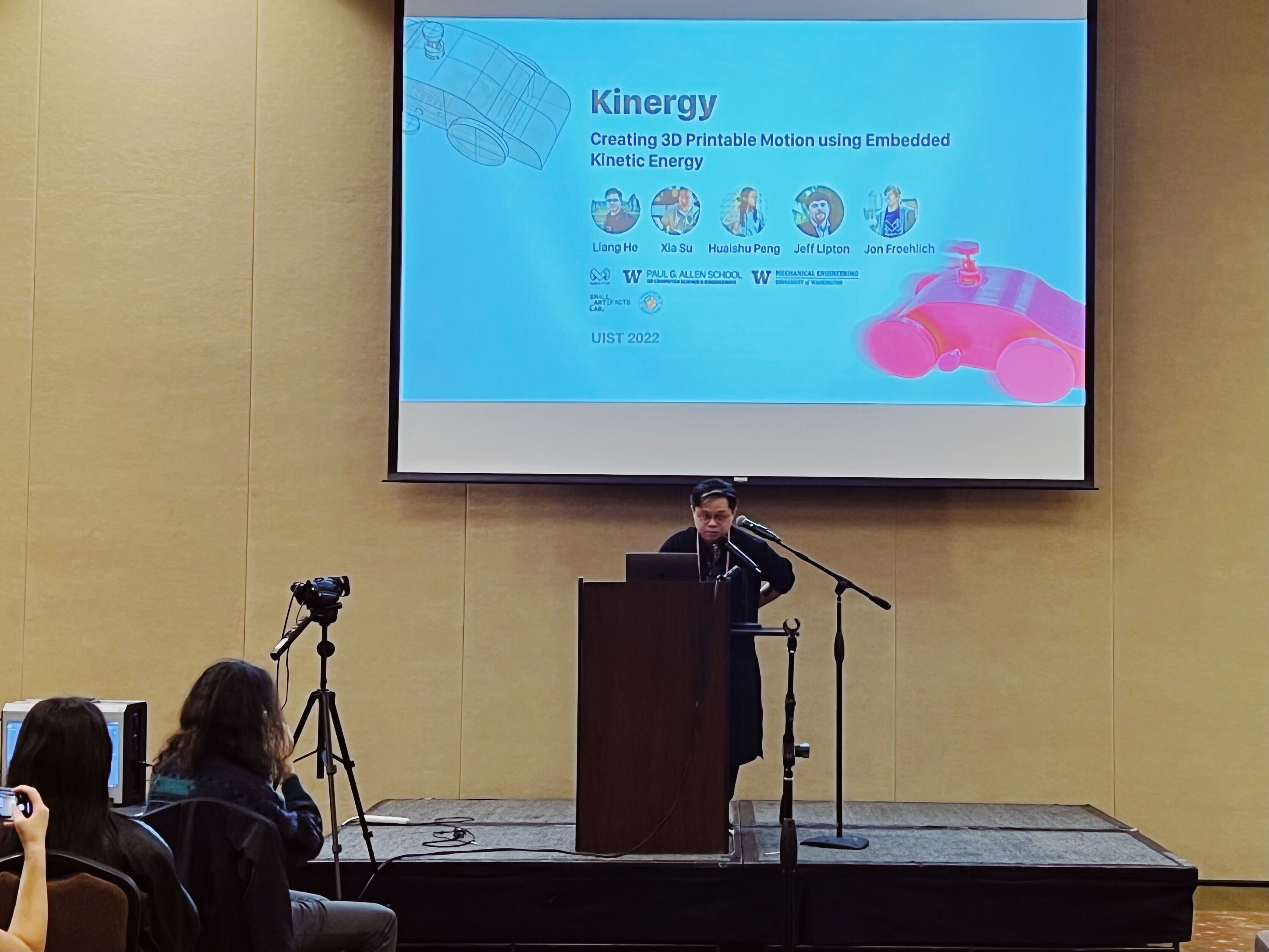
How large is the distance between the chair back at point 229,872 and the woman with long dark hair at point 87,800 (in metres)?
0.47

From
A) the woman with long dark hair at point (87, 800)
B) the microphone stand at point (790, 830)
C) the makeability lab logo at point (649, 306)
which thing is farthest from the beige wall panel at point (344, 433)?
the woman with long dark hair at point (87, 800)

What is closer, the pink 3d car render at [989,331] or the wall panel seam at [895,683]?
the pink 3d car render at [989,331]

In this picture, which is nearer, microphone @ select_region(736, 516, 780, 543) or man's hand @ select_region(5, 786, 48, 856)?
man's hand @ select_region(5, 786, 48, 856)

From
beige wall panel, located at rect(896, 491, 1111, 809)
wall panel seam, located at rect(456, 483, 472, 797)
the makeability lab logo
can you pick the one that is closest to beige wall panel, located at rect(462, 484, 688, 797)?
wall panel seam, located at rect(456, 483, 472, 797)

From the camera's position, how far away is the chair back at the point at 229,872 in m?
2.60

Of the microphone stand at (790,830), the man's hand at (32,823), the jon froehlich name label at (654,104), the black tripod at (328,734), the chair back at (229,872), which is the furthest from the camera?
the jon froehlich name label at (654,104)

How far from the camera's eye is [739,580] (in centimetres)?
425

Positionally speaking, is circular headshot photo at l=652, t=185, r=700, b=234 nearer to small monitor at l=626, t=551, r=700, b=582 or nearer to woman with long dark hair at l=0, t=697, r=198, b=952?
small monitor at l=626, t=551, r=700, b=582

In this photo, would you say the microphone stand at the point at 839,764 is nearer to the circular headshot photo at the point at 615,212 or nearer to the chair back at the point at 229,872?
the circular headshot photo at the point at 615,212

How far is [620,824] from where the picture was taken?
3.73 metres

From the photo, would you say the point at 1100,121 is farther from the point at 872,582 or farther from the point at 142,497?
the point at 142,497

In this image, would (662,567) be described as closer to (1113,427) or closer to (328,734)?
(328,734)

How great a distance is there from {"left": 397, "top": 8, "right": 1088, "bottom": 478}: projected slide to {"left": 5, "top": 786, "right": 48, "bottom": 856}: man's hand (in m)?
3.31

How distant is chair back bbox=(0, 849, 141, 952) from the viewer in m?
1.88
